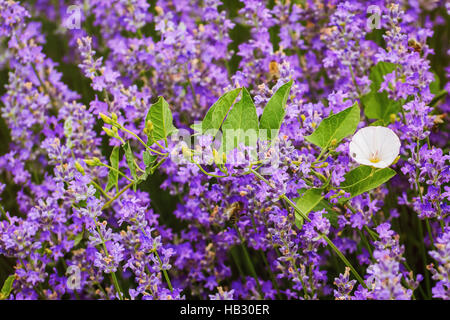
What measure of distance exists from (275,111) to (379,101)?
44 centimetres

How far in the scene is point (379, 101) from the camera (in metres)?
1.22

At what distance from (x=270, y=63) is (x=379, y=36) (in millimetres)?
434

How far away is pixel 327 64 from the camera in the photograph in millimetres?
1248

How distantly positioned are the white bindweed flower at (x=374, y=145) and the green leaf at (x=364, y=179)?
22 millimetres

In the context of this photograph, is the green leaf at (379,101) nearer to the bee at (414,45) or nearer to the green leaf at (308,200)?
the bee at (414,45)

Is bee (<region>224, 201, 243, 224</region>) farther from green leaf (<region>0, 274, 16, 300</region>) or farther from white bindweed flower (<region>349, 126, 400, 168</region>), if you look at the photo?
green leaf (<region>0, 274, 16, 300</region>)

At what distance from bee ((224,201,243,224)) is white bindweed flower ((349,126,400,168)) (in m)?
0.31

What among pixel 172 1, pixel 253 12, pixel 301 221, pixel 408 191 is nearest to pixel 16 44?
pixel 172 1

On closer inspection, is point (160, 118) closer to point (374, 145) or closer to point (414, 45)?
point (374, 145)

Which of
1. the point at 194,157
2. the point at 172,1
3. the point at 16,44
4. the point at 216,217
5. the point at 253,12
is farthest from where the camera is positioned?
the point at 172,1

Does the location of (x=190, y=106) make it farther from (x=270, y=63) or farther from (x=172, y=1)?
(x=172, y=1)

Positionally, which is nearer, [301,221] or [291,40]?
[301,221]

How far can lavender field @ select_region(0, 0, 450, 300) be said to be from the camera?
890mm

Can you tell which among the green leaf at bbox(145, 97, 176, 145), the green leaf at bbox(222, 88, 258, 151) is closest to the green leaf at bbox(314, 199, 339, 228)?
the green leaf at bbox(222, 88, 258, 151)
